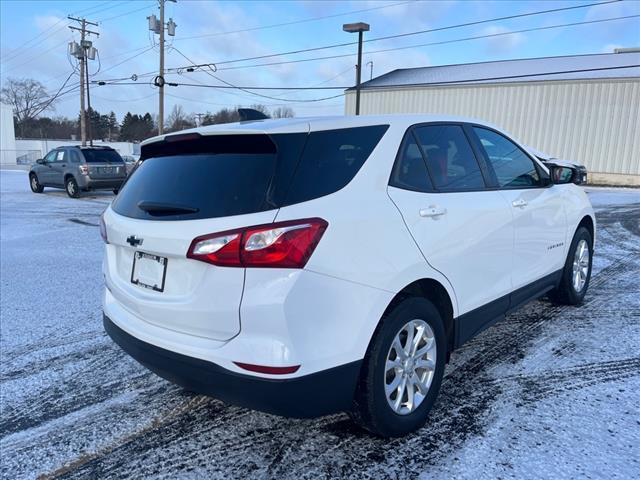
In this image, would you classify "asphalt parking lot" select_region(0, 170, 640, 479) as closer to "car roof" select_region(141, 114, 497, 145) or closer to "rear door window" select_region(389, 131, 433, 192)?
"rear door window" select_region(389, 131, 433, 192)

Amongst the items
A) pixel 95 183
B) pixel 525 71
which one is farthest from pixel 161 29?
pixel 525 71

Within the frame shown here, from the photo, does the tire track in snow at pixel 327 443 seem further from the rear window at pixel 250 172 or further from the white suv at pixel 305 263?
the rear window at pixel 250 172

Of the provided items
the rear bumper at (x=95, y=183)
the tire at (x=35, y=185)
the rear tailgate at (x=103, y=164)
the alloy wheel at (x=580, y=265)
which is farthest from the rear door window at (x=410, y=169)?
the tire at (x=35, y=185)

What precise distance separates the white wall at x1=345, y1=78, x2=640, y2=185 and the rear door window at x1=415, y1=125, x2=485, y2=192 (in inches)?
1005

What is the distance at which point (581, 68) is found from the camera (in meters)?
A: 28.3

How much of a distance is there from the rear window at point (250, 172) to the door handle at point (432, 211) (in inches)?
17.9

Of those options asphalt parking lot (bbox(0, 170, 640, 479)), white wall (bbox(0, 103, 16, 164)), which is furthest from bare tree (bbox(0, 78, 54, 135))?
asphalt parking lot (bbox(0, 170, 640, 479))

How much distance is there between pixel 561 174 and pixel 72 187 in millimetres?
16311

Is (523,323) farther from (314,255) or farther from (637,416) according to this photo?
(314,255)

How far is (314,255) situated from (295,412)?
Result: 2.44 feet

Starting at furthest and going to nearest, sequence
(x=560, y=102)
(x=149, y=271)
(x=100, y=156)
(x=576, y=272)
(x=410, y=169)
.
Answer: (x=560, y=102), (x=100, y=156), (x=576, y=272), (x=410, y=169), (x=149, y=271)

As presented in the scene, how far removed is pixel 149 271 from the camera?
104 inches

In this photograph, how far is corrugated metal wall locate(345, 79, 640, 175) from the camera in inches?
1035

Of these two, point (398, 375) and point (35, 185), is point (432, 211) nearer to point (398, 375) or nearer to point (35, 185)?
point (398, 375)
